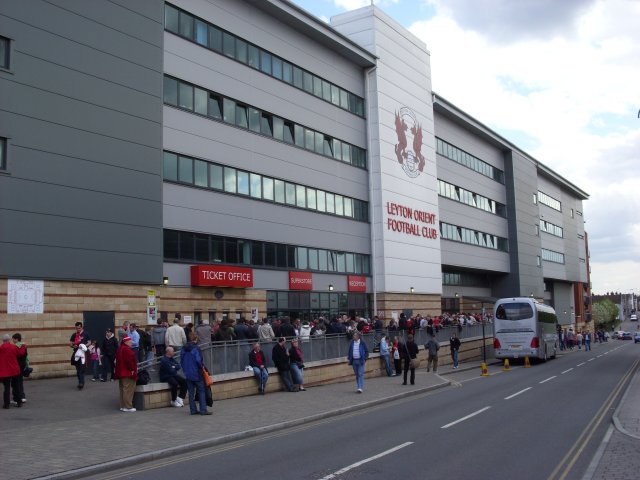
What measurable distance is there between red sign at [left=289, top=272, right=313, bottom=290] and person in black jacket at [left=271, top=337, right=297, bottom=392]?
490 inches

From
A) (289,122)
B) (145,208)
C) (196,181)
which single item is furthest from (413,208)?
(145,208)

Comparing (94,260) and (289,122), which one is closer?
(94,260)

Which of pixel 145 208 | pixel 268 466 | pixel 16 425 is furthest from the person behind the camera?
pixel 145 208

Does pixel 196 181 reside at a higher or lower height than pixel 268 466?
higher

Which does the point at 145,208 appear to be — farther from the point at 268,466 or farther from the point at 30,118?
the point at 268,466

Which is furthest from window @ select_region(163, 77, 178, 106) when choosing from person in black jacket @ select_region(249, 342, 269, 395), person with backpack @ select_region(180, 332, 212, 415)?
person with backpack @ select_region(180, 332, 212, 415)

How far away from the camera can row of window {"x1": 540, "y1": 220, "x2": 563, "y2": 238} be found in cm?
7862

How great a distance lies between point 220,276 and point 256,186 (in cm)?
553

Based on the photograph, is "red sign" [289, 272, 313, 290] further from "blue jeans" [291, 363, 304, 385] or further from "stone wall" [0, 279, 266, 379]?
"blue jeans" [291, 363, 304, 385]

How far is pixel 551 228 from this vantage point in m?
81.9

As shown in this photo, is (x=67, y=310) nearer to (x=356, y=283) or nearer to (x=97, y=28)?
(x=97, y=28)

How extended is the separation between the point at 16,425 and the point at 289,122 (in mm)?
24554

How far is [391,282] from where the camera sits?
42.1 meters

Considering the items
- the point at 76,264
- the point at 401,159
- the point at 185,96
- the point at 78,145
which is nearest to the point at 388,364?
the point at 76,264
